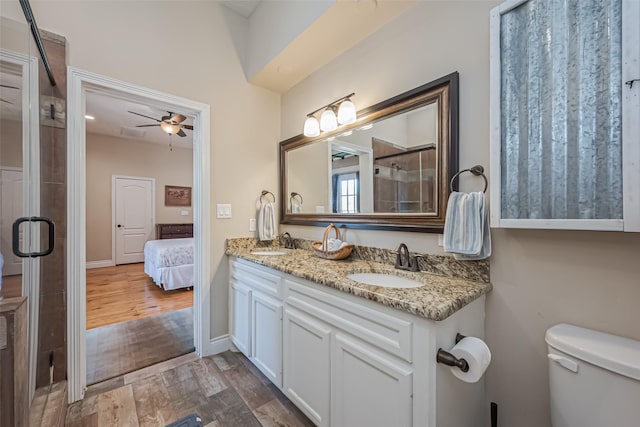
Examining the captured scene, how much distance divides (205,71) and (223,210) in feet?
3.85

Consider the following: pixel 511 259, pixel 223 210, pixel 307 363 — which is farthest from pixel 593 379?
pixel 223 210

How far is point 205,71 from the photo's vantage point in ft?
7.07

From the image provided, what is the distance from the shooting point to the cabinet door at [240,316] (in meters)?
1.91

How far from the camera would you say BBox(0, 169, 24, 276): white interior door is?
1186 millimetres

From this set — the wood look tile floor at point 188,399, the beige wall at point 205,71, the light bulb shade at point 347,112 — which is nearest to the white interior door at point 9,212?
the beige wall at point 205,71

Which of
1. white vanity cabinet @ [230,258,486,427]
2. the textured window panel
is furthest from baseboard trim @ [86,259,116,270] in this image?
the textured window panel

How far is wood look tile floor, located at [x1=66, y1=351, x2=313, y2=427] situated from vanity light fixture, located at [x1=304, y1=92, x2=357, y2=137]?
191cm

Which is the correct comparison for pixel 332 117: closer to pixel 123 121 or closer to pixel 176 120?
pixel 176 120

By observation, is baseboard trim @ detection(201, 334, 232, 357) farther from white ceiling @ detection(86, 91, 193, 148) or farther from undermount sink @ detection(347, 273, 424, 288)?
white ceiling @ detection(86, 91, 193, 148)

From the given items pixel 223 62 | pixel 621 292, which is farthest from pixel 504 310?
pixel 223 62

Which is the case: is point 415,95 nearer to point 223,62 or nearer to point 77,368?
point 223,62

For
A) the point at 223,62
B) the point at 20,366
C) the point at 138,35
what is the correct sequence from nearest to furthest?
the point at 20,366 → the point at 138,35 → the point at 223,62

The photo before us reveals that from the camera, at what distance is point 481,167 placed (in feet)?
4.12

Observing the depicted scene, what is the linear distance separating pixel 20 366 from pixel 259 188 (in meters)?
1.78
